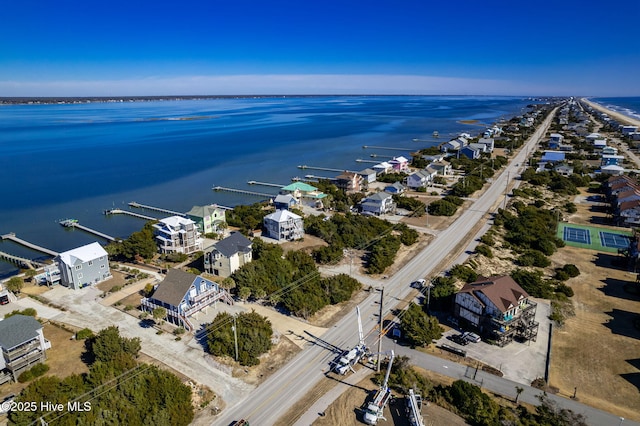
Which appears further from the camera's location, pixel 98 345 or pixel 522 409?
pixel 98 345

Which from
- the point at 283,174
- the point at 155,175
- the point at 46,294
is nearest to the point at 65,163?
the point at 155,175

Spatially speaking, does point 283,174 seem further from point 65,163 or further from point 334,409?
point 334,409

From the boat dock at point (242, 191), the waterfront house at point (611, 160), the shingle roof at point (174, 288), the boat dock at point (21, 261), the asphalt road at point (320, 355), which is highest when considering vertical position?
the waterfront house at point (611, 160)

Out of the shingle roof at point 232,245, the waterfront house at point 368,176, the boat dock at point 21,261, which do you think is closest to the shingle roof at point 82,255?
the boat dock at point 21,261

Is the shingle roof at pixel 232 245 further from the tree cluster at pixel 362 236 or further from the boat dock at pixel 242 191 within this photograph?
the boat dock at pixel 242 191

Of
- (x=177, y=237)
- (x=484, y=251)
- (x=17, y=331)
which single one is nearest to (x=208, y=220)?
(x=177, y=237)

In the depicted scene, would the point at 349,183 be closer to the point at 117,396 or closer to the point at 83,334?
the point at 83,334
